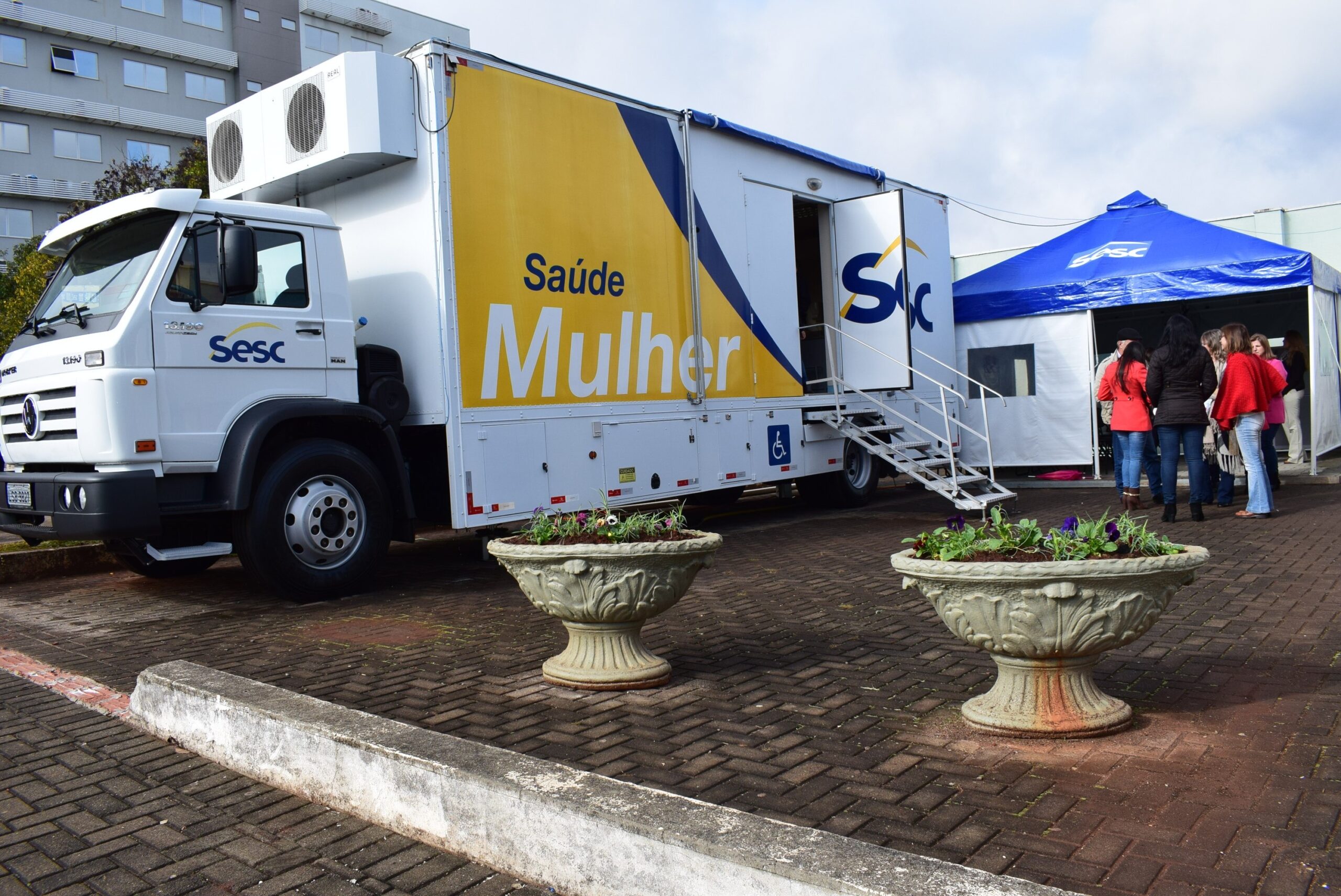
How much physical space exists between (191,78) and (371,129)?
4563 centimetres

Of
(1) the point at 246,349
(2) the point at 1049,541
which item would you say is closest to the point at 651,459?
(1) the point at 246,349

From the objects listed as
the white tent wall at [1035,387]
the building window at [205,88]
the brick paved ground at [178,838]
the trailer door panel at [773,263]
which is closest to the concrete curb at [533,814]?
the brick paved ground at [178,838]

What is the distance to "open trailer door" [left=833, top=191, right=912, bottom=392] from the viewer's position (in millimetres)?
11312

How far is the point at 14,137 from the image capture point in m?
40.9

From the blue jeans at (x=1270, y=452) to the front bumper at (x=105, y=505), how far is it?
31.8 ft

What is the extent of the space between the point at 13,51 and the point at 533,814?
160 ft

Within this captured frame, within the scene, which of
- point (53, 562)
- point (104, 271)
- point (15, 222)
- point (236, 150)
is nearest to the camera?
point (104, 271)

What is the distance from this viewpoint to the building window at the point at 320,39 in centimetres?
4959

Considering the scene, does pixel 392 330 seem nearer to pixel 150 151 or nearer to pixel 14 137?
pixel 14 137

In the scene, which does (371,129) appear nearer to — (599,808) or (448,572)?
(448,572)

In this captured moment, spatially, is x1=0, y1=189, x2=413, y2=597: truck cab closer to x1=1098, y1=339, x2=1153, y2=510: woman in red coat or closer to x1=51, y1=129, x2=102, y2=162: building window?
x1=1098, y1=339, x2=1153, y2=510: woman in red coat

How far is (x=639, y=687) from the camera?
4.59m

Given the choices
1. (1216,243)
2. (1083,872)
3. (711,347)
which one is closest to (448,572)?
(711,347)

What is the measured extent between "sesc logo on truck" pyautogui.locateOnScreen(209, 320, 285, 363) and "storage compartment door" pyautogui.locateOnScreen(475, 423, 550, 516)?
1525 millimetres
